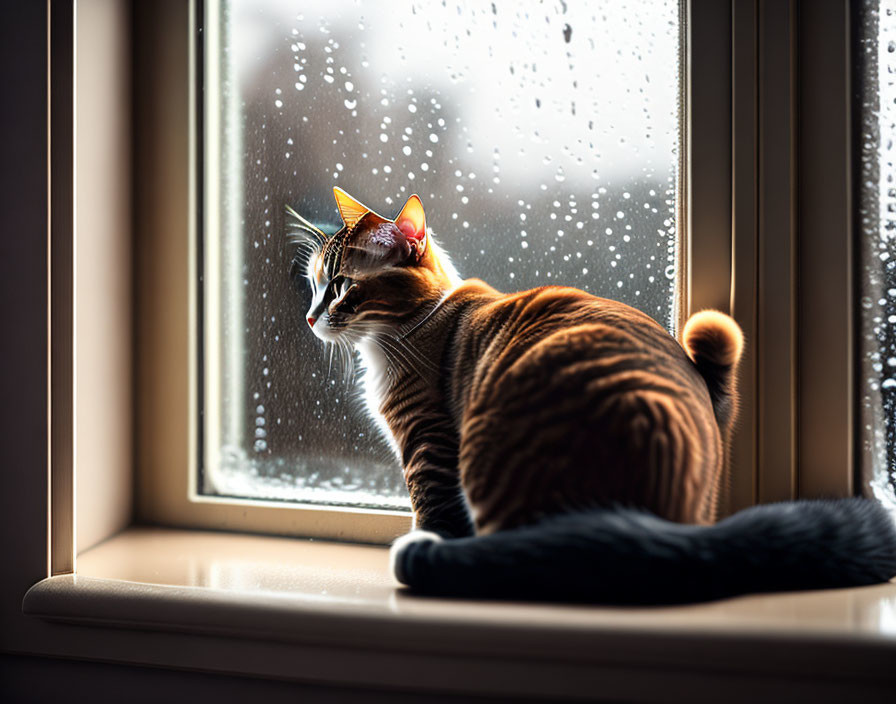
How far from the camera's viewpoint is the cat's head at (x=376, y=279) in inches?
32.9

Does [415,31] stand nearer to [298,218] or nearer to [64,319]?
[298,218]

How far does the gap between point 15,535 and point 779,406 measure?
3.13 ft

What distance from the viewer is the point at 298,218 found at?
3.37ft

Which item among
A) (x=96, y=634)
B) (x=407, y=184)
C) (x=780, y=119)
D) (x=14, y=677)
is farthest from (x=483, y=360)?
(x=14, y=677)

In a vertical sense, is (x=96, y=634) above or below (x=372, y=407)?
below

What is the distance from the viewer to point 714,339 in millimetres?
793

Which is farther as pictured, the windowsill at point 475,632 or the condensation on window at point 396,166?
the condensation on window at point 396,166

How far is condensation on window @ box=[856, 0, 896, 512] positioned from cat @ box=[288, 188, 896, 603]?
113mm

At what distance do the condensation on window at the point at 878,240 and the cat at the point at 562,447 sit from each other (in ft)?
0.37

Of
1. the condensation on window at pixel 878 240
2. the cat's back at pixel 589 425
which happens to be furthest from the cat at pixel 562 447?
the condensation on window at pixel 878 240

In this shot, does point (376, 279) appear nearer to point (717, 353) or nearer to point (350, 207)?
point (350, 207)

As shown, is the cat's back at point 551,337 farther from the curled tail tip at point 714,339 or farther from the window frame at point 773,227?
the window frame at point 773,227

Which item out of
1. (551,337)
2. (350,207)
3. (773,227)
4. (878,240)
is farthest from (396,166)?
(878,240)

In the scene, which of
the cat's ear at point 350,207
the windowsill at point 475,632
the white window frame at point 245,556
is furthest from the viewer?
the cat's ear at point 350,207
